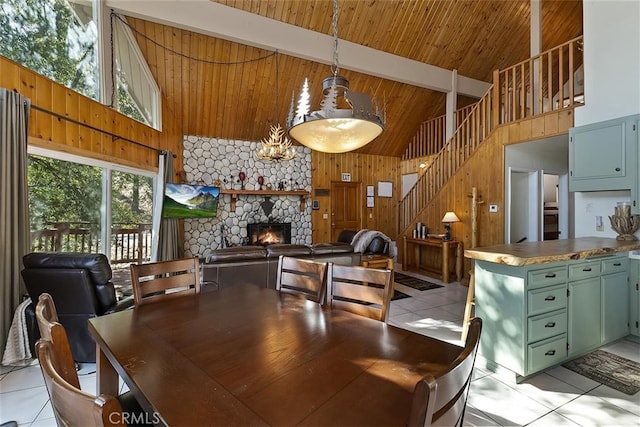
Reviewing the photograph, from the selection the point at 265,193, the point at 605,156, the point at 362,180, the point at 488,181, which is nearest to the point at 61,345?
the point at 605,156

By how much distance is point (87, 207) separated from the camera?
360 centimetres

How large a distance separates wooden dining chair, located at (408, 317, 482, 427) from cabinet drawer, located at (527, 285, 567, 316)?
1.85m

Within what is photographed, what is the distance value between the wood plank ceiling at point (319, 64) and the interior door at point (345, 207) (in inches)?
86.2

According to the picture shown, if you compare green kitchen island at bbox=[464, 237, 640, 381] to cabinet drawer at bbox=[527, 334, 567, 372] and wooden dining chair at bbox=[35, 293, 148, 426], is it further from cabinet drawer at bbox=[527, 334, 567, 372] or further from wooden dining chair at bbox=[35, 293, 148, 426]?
wooden dining chair at bbox=[35, 293, 148, 426]

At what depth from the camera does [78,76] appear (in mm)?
3488

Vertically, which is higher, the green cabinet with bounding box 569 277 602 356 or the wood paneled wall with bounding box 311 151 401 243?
the wood paneled wall with bounding box 311 151 401 243

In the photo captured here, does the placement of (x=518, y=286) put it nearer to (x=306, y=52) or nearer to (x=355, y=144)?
(x=355, y=144)

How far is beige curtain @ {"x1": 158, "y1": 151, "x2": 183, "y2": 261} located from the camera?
17.5 ft

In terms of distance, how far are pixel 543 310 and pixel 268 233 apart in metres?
5.84

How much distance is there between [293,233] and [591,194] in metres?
5.66

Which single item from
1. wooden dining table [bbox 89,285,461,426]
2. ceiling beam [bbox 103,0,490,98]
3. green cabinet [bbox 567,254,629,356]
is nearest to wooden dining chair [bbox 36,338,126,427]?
wooden dining table [bbox 89,285,461,426]

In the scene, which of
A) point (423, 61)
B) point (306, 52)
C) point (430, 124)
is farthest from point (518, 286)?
point (430, 124)

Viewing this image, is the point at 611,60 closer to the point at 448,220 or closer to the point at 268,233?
the point at 448,220

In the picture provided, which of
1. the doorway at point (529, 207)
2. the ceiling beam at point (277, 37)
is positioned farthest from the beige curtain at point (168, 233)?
the doorway at point (529, 207)
